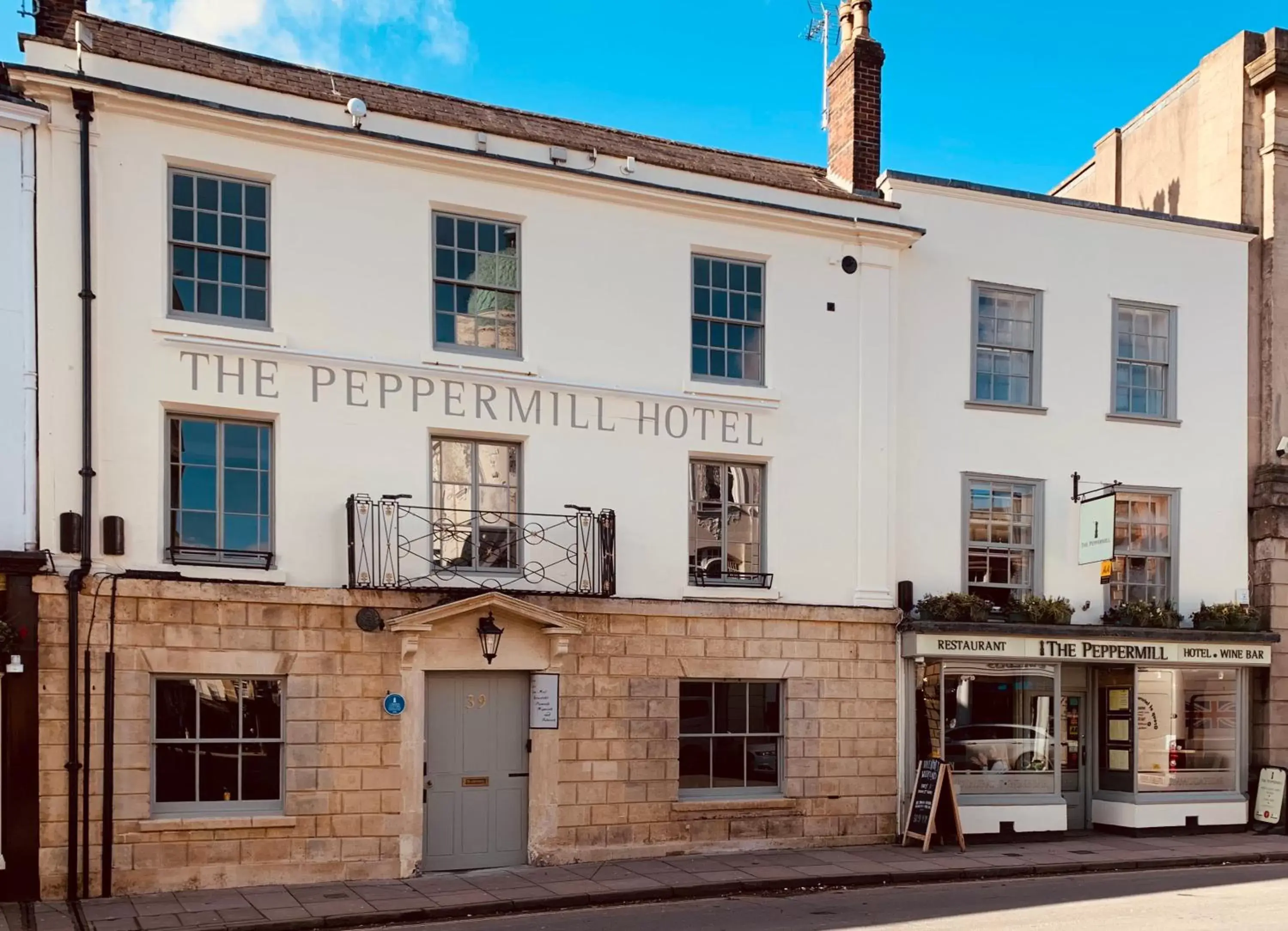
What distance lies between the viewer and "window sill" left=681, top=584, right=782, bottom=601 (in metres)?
14.9

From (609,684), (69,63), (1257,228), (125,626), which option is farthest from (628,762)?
(1257,228)

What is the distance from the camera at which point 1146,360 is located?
700 inches

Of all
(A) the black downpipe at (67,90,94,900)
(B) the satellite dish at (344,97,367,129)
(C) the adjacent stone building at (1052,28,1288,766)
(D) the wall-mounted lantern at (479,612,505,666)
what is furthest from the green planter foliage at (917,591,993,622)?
(A) the black downpipe at (67,90,94,900)

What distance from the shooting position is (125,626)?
40.1 feet

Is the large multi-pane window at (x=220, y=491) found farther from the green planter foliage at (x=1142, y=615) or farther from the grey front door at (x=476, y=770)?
the green planter foliage at (x=1142, y=615)

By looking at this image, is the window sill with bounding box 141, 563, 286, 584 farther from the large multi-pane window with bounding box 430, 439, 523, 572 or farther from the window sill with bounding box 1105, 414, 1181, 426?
the window sill with bounding box 1105, 414, 1181, 426

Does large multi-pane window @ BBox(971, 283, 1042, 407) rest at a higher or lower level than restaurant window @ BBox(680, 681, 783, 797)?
higher

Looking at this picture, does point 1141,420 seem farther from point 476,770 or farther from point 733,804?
point 476,770

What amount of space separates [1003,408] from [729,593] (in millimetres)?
4686

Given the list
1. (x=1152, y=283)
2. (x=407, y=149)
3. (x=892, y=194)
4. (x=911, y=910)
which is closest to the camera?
(x=911, y=910)

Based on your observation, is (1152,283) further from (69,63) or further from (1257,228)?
(69,63)

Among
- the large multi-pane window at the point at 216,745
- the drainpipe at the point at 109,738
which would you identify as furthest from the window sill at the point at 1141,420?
the drainpipe at the point at 109,738

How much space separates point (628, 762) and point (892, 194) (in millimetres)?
7957

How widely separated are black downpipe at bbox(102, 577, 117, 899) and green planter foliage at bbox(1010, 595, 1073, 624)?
1068cm
